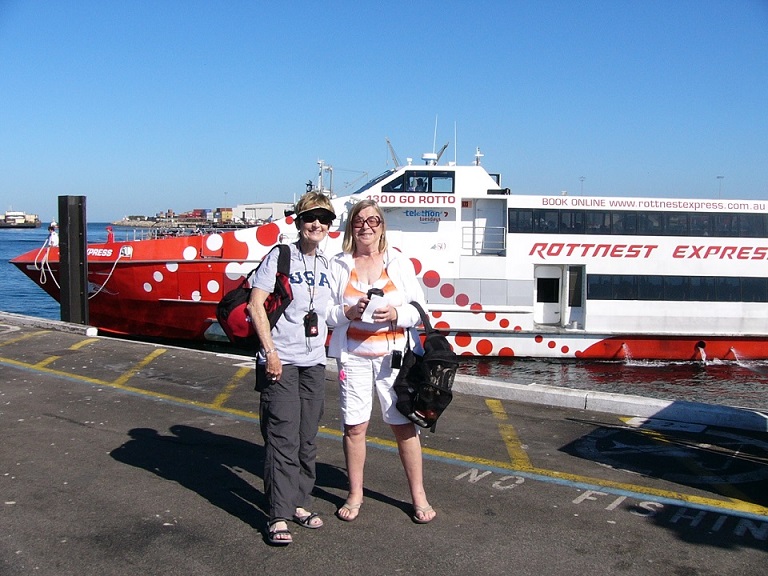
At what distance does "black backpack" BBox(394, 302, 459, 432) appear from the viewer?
147 inches

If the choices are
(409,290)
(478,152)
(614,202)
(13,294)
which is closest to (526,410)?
(409,290)

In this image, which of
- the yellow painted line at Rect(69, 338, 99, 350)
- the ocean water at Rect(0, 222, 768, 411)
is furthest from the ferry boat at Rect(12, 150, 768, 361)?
the yellow painted line at Rect(69, 338, 99, 350)

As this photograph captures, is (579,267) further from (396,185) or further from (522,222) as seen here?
(396,185)

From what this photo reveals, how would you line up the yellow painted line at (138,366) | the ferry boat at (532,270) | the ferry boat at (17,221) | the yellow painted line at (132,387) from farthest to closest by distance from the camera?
the ferry boat at (17,221) < the ferry boat at (532,270) < the yellow painted line at (138,366) < the yellow painted line at (132,387)

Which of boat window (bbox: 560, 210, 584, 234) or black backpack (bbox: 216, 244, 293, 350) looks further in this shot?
boat window (bbox: 560, 210, 584, 234)

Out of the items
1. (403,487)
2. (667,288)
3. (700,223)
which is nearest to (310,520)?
(403,487)

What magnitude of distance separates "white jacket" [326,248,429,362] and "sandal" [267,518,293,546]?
3.02 feet

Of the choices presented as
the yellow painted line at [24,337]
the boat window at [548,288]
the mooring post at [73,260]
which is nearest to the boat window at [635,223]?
the boat window at [548,288]

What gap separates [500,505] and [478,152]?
1398 cm

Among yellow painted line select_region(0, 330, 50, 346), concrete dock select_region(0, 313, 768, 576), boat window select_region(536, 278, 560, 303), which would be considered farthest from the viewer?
boat window select_region(536, 278, 560, 303)

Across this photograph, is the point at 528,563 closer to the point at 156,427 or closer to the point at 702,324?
the point at 156,427

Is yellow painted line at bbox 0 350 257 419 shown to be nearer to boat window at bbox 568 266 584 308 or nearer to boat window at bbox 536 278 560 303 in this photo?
boat window at bbox 536 278 560 303

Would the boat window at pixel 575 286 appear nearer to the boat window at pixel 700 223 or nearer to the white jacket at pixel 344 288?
the boat window at pixel 700 223

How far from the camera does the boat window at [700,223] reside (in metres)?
15.6
